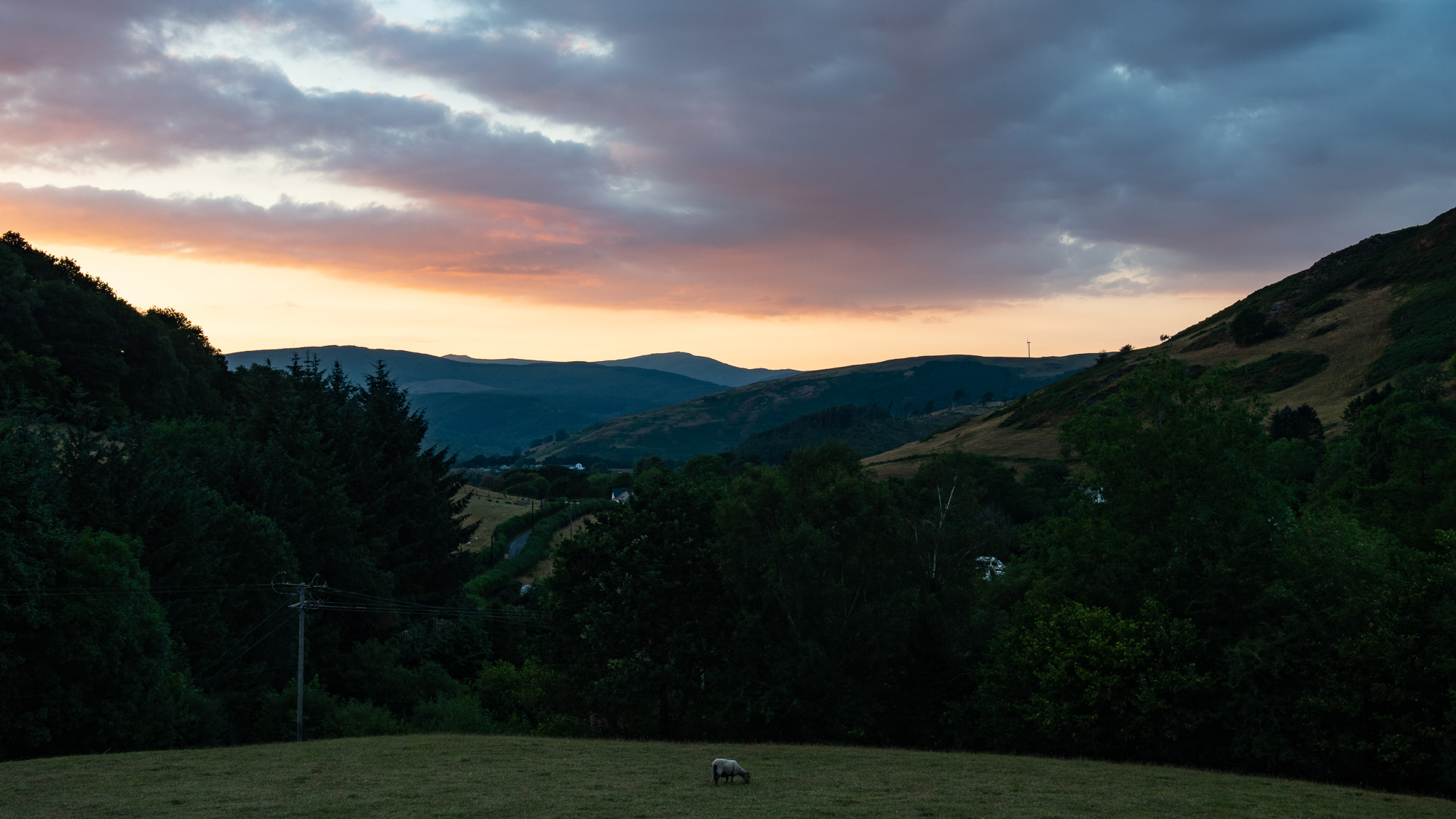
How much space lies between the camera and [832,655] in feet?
144

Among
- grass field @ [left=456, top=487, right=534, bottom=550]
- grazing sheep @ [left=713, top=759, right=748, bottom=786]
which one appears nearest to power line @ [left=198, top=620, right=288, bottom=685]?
grazing sheep @ [left=713, top=759, right=748, bottom=786]

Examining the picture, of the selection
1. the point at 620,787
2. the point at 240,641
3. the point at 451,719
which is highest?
the point at 620,787

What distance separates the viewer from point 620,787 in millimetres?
28844

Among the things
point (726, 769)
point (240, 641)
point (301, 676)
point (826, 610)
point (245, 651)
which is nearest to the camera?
point (726, 769)

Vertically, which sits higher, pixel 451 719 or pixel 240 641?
pixel 240 641

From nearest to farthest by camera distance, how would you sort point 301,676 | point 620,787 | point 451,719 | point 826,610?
point 620,787 → point 826,610 → point 301,676 → point 451,719

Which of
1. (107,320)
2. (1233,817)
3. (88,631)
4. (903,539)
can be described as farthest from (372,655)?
(107,320)

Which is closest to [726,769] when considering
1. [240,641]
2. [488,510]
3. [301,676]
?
[301,676]

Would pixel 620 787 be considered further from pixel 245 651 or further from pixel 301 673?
pixel 245 651

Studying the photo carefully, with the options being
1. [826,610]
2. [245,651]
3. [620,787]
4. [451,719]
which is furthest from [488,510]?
[620,787]

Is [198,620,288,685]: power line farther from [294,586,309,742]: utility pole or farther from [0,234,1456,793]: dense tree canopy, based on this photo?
[294,586,309,742]: utility pole

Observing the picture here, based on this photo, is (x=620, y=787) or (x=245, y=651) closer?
(x=620, y=787)

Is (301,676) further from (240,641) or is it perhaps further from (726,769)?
(726,769)

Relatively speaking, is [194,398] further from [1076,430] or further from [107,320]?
[1076,430]
